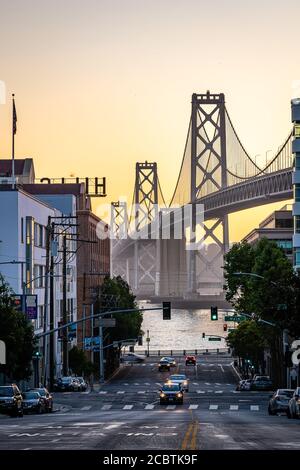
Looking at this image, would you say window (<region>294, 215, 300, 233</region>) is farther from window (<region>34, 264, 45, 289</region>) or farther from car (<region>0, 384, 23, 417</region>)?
car (<region>0, 384, 23, 417</region>)

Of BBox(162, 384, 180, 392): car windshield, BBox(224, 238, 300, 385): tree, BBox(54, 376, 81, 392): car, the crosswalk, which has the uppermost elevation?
BBox(224, 238, 300, 385): tree

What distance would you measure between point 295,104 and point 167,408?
43263mm

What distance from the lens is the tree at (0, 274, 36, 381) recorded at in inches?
2712

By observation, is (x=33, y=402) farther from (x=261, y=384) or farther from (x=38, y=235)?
(x=38, y=235)

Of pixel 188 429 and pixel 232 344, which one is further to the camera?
pixel 232 344

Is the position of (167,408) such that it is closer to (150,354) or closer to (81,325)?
(81,325)

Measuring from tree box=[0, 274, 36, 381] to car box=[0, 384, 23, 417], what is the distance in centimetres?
1228

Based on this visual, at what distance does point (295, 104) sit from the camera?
108000 millimetres

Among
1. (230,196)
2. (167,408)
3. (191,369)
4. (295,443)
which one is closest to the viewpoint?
(295,443)

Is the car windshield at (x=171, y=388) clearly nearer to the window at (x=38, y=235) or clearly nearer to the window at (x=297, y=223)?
the window at (x=38, y=235)

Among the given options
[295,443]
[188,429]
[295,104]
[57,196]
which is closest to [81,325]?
[57,196]

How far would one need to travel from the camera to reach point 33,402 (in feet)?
205

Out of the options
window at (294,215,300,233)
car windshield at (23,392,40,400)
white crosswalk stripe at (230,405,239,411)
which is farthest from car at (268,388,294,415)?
window at (294,215,300,233)
